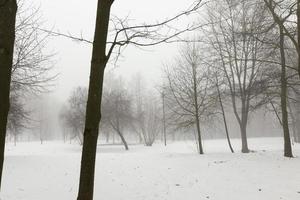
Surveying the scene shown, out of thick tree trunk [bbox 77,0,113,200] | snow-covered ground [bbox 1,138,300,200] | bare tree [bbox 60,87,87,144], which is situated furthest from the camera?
bare tree [bbox 60,87,87,144]

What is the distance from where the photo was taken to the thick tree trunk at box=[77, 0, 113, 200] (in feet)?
16.7

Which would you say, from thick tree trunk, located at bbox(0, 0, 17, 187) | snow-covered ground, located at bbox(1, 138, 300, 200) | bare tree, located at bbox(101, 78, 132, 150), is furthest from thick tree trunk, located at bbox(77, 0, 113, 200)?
bare tree, located at bbox(101, 78, 132, 150)

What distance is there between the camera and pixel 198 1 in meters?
5.55

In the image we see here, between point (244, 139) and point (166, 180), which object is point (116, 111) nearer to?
point (244, 139)

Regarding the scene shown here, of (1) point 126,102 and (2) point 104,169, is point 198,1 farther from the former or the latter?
(1) point 126,102

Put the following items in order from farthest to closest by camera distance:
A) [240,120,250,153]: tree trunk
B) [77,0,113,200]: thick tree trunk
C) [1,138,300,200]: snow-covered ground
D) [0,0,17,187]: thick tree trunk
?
[240,120,250,153]: tree trunk
[1,138,300,200]: snow-covered ground
[77,0,113,200]: thick tree trunk
[0,0,17,187]: thick tree trunk

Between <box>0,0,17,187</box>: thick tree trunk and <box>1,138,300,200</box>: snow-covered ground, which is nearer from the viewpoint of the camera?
<box>0,0,17,187</box>: thick tree trunk

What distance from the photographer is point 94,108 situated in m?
5.15

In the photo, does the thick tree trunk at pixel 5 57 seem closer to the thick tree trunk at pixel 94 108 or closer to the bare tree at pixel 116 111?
the thick tree trunk at pixel 94 108

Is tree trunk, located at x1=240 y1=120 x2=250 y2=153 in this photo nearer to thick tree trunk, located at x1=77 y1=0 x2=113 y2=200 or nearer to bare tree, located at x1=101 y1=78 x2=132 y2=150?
bare tree, located at x1=101 y1=78 x2=132 y2=150

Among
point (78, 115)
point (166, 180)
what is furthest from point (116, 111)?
point (166, 180)

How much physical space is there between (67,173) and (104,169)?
174 cm

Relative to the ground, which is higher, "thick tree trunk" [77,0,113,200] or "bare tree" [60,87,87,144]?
"bare tree" [60,87,87,144]

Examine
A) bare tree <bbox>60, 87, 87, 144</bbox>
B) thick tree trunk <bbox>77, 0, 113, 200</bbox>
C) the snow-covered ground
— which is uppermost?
bare tree <bbox>60, 87, 87, 144</bbox>
